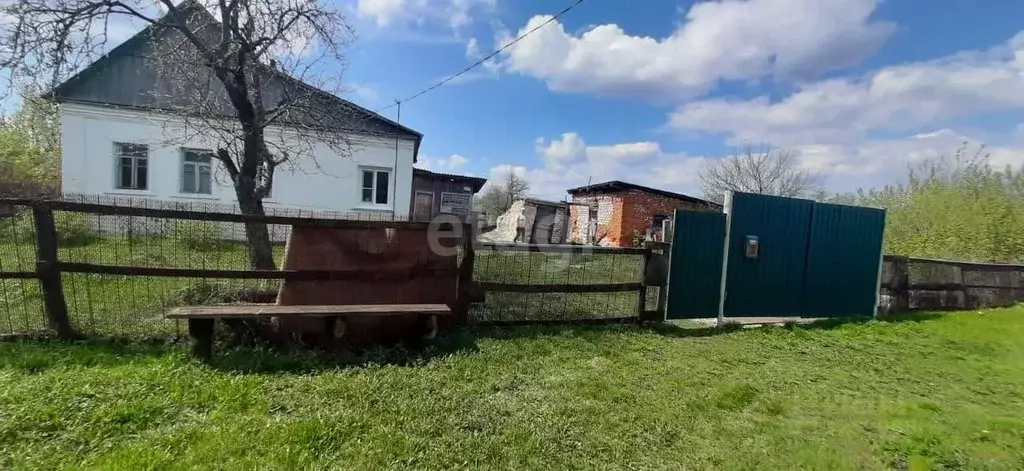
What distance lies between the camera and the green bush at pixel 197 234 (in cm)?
421

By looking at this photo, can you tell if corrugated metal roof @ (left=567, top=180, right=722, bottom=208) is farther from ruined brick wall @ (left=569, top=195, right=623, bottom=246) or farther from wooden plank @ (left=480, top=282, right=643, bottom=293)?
wooden plank @ (left=480, top=282, right=643, bottom=293)

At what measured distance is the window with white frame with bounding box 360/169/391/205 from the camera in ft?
47.0

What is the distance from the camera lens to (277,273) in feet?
12.9

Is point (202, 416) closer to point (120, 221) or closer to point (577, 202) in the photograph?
point (120, 221)

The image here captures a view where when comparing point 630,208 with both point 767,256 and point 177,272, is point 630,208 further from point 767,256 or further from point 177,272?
point 177,272

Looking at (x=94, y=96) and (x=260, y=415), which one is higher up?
(x=94, y=96)

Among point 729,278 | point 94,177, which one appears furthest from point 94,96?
point 729,278

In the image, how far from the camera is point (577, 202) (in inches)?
926

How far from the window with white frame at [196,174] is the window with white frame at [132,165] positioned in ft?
2.97

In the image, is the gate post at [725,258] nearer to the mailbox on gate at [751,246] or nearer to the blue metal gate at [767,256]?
the blue metal gate at [767,256]

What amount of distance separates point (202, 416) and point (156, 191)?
13.5 meters

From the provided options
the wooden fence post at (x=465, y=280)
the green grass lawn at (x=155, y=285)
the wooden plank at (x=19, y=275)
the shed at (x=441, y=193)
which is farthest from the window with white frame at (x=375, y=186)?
the wooden plank at (x=19, y=275)

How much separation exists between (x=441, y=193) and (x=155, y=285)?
1370cm

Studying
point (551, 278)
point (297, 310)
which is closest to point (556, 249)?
point (551, 278)
